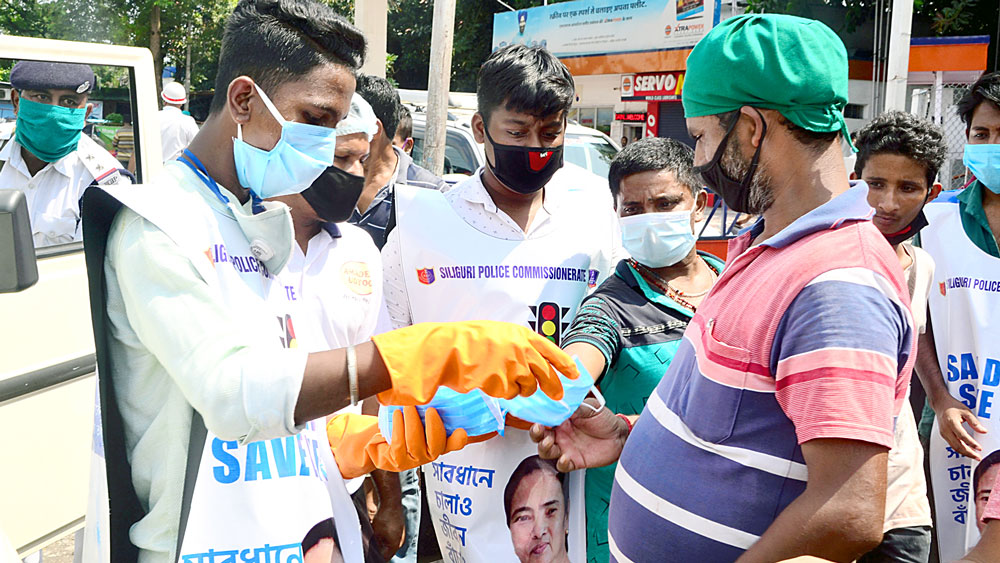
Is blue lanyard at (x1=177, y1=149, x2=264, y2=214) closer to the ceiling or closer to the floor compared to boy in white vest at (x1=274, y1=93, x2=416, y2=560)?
closer to the ceiling

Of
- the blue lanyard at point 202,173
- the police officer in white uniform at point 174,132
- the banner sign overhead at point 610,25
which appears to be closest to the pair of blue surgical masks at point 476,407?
the blue lanyard at point 202,173

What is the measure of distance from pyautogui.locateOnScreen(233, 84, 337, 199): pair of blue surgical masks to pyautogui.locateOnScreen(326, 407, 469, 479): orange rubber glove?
23.8 inches

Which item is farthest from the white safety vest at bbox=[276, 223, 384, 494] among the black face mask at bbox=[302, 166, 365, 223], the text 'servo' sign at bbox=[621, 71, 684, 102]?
the text 'servo' sign at bbox=[621, 71, 684, 102]

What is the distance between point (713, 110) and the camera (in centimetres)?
170

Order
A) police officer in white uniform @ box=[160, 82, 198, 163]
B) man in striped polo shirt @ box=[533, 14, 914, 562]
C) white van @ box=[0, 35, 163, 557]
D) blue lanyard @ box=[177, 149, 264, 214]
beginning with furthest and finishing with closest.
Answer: police officer in white uniform @ box=[160, 82, 198, 163]
white van @ box=[0, 35, 163, 557]
blue lanyard @ box=[177, 149, 264, 214]
man in striped polo shirt @ box=[533, 14, 914, 562]

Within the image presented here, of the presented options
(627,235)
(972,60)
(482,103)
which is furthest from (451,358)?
(972,60)

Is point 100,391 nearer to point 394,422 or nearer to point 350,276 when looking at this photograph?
point 394,422

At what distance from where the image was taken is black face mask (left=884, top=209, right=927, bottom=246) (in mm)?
3240

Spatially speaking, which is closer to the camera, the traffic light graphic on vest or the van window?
the traffic light graphic on vest

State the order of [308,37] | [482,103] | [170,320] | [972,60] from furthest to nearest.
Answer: [972,60]
[482,103]
[308,37]
[170,320]

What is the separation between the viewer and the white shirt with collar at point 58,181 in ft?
10.8

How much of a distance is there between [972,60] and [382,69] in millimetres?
9638

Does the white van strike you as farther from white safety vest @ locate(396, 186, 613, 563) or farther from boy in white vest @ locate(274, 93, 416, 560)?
white safety vest @ locate(396, 186, 613, 563)

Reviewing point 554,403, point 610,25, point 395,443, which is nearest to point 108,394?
point 395,443
